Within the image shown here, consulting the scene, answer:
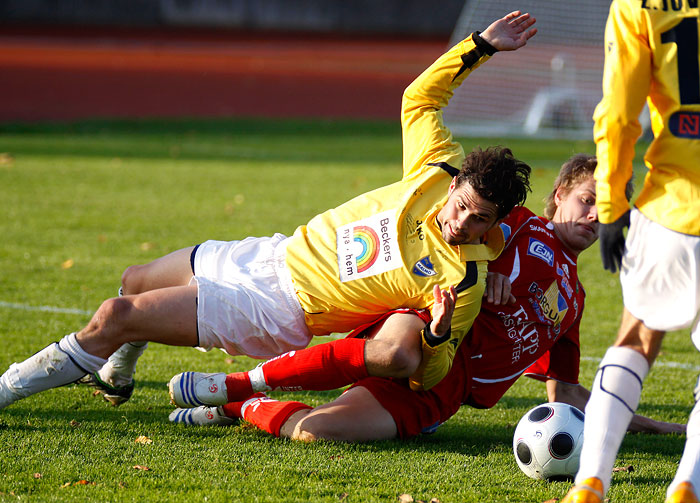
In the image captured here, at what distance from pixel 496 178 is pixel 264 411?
1535 millimetres

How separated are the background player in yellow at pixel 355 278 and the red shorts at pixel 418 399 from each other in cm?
A: 15

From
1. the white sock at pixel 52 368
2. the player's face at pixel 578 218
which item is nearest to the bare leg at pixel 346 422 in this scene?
the white sock at pixel 52 368

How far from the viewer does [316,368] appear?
3982mm

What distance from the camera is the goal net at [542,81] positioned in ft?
57.3

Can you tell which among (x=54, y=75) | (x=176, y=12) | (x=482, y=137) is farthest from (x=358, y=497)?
(x=176, y=12)

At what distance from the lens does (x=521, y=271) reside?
13.9 feet

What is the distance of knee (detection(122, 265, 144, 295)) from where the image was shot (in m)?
4.44

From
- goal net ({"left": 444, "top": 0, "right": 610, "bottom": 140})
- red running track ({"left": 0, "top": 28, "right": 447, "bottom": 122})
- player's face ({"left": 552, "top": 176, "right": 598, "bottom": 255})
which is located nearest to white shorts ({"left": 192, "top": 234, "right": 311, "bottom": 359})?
player's face ({"left": 552, "top": 176, "right": 598, "bottom": 255})

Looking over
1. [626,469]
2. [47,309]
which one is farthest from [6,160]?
[626,469]

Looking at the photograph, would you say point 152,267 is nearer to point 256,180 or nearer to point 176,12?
point 256,180

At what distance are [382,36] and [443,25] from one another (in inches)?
84.8

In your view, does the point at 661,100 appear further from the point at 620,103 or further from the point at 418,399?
the point at 418,399

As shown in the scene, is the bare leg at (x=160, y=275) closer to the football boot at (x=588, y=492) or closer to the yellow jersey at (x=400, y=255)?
the yellow jersey at (x=400, y=255)

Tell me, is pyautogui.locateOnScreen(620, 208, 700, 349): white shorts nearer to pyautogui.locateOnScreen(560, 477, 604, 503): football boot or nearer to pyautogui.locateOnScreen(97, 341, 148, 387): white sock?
pyautogui.locateOnScreen(560, 477, 604, 503): football boot
